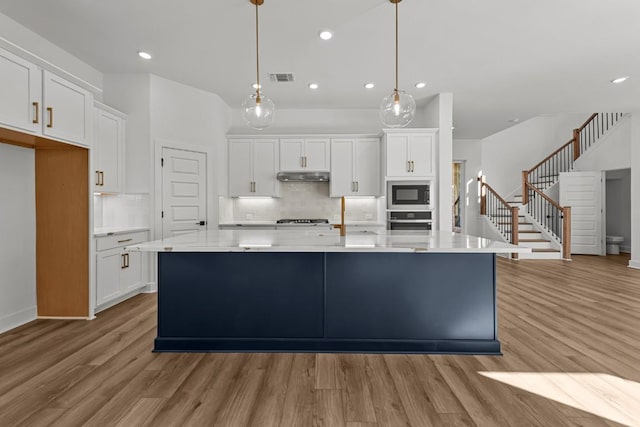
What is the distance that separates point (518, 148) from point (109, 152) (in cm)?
1030

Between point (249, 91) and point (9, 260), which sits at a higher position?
point (249, 91)

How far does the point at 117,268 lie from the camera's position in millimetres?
3963

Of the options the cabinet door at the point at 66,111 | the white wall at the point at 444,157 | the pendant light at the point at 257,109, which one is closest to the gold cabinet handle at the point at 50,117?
the cabinet door at the point at 66,111

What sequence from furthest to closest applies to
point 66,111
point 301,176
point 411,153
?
point 301,176
point 411,153
point 66,111

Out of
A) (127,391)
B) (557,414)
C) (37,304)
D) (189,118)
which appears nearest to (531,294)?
(557,414)

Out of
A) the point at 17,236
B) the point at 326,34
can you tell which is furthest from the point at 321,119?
the point at 17,236

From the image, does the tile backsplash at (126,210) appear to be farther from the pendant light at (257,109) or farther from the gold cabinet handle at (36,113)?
the pendant light at (257,109)

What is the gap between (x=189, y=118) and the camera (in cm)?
511

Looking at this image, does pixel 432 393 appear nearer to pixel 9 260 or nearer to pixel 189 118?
pixel 9 260

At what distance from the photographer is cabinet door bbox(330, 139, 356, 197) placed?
595cm

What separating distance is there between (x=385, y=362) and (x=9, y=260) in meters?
3.53

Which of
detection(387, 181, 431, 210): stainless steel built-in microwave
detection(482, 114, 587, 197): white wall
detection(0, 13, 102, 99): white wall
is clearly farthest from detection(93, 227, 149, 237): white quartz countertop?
detection(482, 114, 587, 197): white wall

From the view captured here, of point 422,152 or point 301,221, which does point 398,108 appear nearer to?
point 422,152

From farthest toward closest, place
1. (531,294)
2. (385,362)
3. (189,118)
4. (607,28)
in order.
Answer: (189,118), (531,294), (607,28), (385,362)
